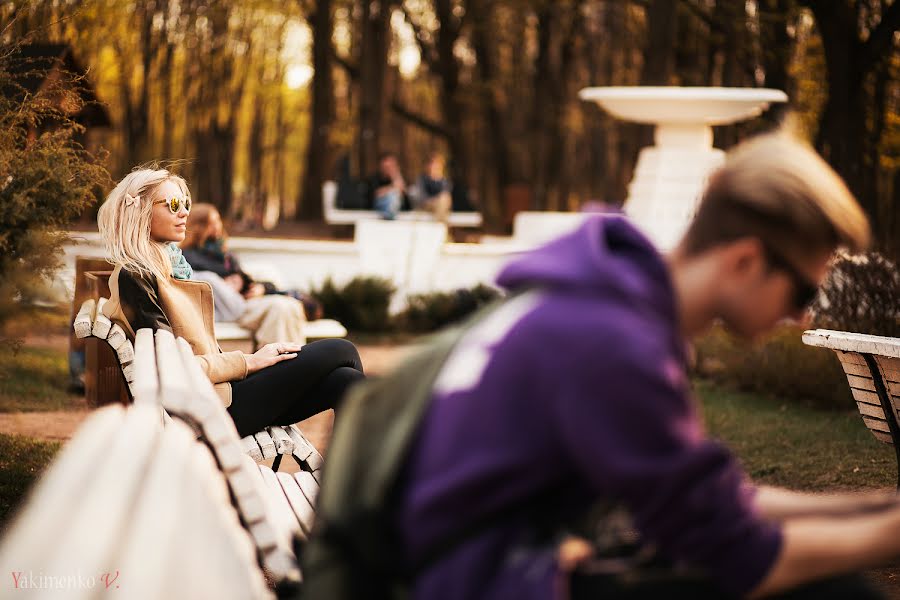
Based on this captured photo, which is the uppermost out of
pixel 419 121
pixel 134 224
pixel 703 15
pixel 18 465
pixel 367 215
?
pixel 703 15

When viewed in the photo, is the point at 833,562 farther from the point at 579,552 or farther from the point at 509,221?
the point at 509,221

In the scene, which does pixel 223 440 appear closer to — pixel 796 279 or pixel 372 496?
pixel 372 496

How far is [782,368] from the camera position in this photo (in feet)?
33.4

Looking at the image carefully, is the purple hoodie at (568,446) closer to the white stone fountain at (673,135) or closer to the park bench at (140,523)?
the park bench at (140,523)

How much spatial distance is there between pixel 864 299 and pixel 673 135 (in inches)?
244

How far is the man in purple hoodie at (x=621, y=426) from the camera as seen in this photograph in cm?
196

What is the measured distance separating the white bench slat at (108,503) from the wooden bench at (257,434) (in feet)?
7.53

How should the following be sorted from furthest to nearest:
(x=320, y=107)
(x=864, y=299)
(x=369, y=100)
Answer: (x=320, y=107) → (x=369, y=100) → (x=864, y=299)

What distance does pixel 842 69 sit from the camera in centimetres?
1741

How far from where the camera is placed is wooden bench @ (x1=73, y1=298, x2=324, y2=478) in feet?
15.5

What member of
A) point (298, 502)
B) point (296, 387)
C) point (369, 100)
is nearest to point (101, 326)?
point (296, 387)

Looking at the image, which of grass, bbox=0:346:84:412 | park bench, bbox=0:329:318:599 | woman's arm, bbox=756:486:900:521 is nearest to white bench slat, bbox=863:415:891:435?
woman's arm, bbox=756:486:900:521

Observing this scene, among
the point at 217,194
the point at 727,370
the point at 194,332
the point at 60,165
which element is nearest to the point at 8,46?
the point at 60,165

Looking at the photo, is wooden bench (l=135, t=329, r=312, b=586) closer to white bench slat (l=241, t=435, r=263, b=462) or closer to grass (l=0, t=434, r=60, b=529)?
white bench slat (l=241, t=435, r=263, b=462)
